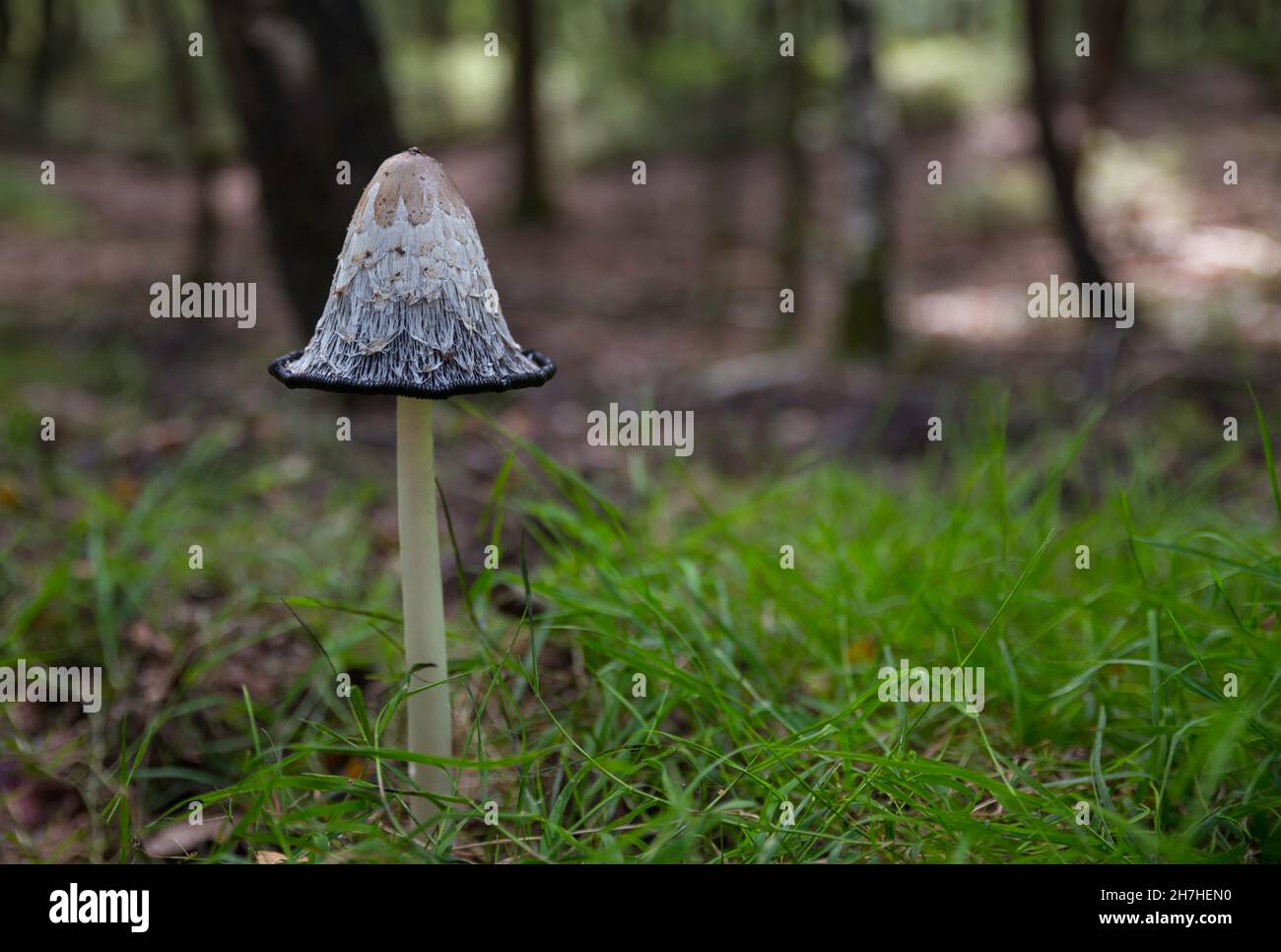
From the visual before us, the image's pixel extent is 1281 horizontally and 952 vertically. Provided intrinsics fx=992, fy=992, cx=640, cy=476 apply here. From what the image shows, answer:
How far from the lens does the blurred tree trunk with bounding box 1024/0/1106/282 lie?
7.35m

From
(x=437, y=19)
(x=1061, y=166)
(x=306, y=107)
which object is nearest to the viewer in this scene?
(x=306, y=107)

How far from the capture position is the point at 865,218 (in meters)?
6.93

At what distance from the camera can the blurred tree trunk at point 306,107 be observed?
442 cm

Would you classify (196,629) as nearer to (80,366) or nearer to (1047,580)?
(1047,580)

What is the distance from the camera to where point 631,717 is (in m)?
2.31

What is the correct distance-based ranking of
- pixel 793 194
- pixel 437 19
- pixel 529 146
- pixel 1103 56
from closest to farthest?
pixel 1103 56, pixel 793 194, pixel 529 146, pixel 437 19

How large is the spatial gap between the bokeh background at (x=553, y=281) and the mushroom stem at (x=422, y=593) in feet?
1.28

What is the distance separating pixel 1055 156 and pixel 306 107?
18.4 ft

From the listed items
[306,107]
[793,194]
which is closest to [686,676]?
[306,107]

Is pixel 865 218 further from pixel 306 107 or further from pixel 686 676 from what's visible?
pixel 686 676

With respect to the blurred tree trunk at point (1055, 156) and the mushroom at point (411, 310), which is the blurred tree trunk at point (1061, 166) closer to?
the blurred tree trunk at point (1055, 156)

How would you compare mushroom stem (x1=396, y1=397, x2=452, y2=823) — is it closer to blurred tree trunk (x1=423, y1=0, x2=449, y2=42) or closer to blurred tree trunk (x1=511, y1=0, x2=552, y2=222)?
blurred tree trunk (x1=511, y1=0, x2=552, y2=222)

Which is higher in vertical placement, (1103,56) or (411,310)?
(1103,56)

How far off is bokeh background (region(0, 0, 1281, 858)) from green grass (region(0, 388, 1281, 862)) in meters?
0.04
